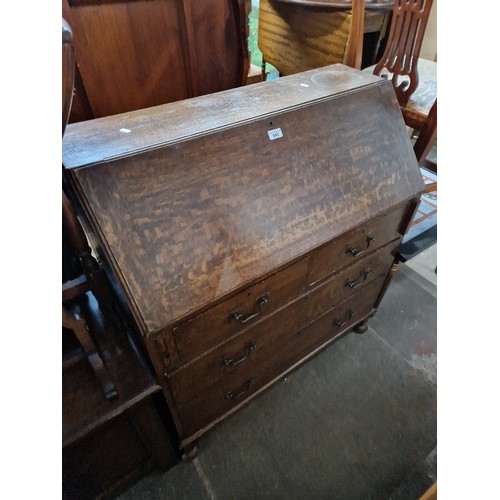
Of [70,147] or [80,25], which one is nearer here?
[70,147]

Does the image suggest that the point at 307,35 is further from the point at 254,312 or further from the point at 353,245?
the point at 254,312

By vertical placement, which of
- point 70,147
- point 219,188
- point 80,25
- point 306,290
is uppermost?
point 80,25

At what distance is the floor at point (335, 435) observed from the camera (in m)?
1.16

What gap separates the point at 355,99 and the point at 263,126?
1.16 ft

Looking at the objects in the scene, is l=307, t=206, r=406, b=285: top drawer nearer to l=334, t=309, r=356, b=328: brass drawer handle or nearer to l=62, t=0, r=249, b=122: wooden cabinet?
l=334, t=309, r=356, b=328: brass drawer handle

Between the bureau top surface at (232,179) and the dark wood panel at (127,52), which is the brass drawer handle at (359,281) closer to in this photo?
the bureau top surface at (232,179)

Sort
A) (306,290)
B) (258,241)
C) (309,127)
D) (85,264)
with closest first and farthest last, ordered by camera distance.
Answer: (85,264) → (258,241) → (309,127) → (306,290)

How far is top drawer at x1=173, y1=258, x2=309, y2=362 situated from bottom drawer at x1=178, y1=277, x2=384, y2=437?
231 millimetres

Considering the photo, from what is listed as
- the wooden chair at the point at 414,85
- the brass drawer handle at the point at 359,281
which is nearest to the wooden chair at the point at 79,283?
the brass drawer handle at the point at 359,281

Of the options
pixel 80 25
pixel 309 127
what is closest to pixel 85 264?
pixel 309 127

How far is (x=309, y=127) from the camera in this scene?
923 millimetres

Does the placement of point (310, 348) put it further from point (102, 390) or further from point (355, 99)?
point (355, 99)

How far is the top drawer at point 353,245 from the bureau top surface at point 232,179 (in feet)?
0.17

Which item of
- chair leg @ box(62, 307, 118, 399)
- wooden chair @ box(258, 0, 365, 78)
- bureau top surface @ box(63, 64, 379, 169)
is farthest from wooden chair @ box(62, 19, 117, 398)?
wooden chair @ box(258, 0, 365, 78)
